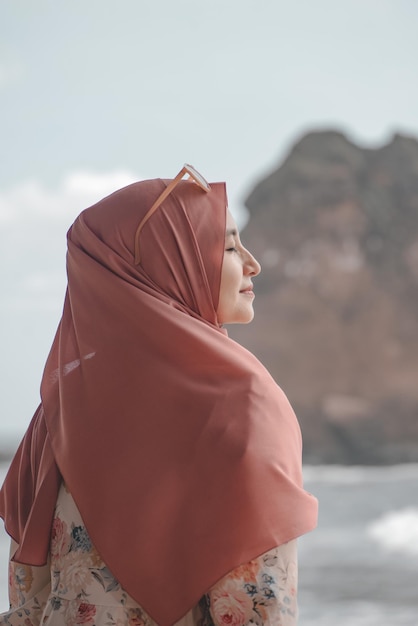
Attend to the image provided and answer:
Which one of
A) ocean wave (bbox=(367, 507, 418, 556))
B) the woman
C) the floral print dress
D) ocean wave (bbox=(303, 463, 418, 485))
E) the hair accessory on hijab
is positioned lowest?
ocean wave (bbox=(303, 463, 418, 485))

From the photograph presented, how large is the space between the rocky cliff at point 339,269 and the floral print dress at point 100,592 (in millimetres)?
13366

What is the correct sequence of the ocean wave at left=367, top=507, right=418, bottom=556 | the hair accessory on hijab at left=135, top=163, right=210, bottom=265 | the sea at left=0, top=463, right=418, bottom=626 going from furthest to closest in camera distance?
the ocean wave at left=367, top=507, right=418, bottom=556 → the sea at left=0, top=463, right=418, bottom=626 → the hair accessory on hijab at left=135, top=163, right=210, bottom=265

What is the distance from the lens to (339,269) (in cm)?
1495

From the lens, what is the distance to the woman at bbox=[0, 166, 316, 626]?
31.8 inches

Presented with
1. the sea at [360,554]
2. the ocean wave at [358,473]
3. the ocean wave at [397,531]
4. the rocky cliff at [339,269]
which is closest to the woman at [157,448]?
the sea at [360,554]

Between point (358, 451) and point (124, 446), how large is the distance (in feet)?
41.7

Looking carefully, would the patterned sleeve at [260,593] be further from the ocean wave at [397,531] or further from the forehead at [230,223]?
the ocean wave at [397,531]

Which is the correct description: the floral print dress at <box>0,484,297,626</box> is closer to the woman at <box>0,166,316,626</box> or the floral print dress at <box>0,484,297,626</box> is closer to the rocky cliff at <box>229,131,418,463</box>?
the woman at <box>0,166,316,626</box>

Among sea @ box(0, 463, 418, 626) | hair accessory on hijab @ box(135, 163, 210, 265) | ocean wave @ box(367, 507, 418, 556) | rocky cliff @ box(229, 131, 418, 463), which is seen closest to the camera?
hair accessory on hijab @ box(135, 163, 210, 265)

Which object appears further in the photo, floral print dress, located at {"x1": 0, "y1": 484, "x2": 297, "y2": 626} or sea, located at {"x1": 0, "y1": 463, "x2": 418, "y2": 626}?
sea, located at {"x1": 0, "y1": 463, "x2": 418, "y2": 626}

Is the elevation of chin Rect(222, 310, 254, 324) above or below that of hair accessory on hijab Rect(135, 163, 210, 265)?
below

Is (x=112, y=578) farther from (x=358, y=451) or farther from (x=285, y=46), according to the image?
(x=285, y=46)

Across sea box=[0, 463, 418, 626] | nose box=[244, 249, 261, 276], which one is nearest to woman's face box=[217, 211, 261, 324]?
nose box=[244, 249, 261, 276]

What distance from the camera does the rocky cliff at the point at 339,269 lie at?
1444cm
